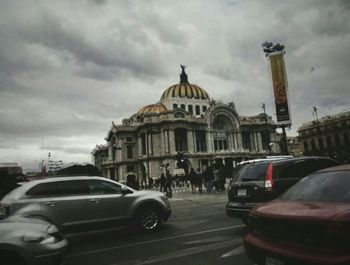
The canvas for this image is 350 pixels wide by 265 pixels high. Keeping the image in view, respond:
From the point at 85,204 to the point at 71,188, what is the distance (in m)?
0.54

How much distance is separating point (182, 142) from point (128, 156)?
13765 millimetres

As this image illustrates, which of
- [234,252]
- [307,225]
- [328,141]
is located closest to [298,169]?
[234,252]

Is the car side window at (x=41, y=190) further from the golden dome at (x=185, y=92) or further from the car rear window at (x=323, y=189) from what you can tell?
the golden dome at (x=185, y=92)

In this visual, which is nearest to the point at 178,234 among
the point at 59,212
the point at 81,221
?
the point at 81,221

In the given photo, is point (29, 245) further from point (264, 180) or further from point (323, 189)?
point (264, 180)

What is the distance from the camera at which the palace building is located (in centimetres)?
6662

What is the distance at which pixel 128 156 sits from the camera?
74938mm

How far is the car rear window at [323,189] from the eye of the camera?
11.9 feet

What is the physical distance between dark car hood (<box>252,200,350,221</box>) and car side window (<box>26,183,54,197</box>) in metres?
5.40

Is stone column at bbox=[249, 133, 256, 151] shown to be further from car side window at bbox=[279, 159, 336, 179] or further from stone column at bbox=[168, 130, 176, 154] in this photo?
car side window at bbox=[279, 159, 336, 179]

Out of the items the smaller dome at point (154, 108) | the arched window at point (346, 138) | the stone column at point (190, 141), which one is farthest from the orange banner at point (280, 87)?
the arched window at point (346, 138)

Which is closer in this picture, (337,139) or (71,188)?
(71,188)

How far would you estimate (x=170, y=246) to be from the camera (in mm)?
6707

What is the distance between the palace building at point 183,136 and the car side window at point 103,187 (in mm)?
53934
